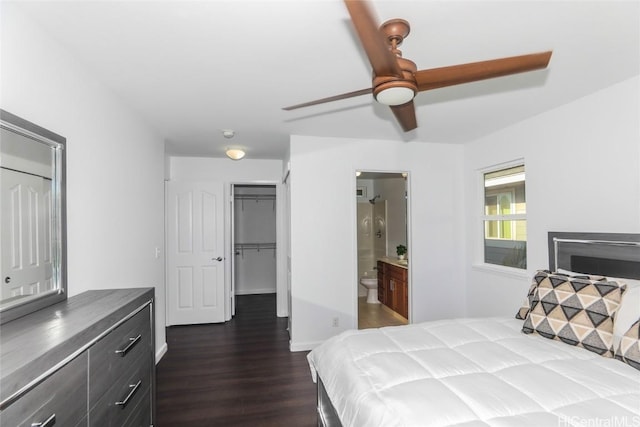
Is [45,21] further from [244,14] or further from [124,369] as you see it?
[124,369]

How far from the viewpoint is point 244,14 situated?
5.28ft

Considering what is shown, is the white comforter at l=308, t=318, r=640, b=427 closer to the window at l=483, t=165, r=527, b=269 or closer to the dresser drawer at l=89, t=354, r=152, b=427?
the dresser drawer at l=89, t=354, r=152, b=427

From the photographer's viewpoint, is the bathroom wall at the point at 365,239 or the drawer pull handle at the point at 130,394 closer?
the drawer pull handle at the point at 130,394

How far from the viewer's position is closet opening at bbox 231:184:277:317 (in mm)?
6879

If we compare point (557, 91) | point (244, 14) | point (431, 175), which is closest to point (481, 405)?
point (244, 14)

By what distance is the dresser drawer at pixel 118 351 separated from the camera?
4.52 feet

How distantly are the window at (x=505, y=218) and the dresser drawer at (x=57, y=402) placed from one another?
3.78 meters

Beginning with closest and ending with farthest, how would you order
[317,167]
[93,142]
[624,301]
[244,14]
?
[244,14], [624,301], [93,142], [317,167]

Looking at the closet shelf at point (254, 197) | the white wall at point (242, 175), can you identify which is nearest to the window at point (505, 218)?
the white wall at point (242, 175)

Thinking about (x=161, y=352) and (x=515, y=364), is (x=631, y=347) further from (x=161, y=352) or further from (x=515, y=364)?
(x=161, y=352)

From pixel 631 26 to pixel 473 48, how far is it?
30.8 inches

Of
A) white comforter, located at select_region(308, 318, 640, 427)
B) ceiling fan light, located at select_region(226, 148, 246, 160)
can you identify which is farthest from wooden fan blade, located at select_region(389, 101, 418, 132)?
ceiling fan light, located at select_region(226, 148, 246, 160)

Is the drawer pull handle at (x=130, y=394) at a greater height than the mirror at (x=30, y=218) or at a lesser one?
lesser

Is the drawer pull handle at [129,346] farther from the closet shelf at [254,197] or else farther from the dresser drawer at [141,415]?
the closet shelf at [254,197]
